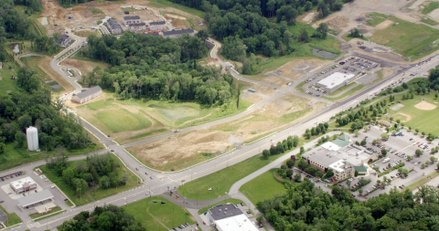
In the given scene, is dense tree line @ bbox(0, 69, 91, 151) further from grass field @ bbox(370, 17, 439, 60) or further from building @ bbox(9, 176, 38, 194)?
grass field @ bbox(370, 17, 439, 60)

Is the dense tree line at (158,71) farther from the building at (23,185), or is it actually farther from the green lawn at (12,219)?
the green lawn at (12,219)

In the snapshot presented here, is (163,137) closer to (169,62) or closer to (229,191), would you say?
(229,191)

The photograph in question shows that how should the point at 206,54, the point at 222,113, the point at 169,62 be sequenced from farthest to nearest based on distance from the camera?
the point at 206,54 → the point at 169,62 → the point at 222,113

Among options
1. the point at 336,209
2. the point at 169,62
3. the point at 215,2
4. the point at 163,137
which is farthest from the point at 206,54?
the point at 336,209

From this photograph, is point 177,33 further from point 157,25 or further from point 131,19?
point 131,19

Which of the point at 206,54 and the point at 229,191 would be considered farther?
the point at 206,54

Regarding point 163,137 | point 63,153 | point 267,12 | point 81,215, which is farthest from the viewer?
point 267,12

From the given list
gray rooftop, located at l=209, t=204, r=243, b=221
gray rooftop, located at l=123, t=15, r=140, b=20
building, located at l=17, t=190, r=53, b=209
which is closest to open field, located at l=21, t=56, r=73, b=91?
gray rooftop, located at l=123, t=15, r=140, b=20
